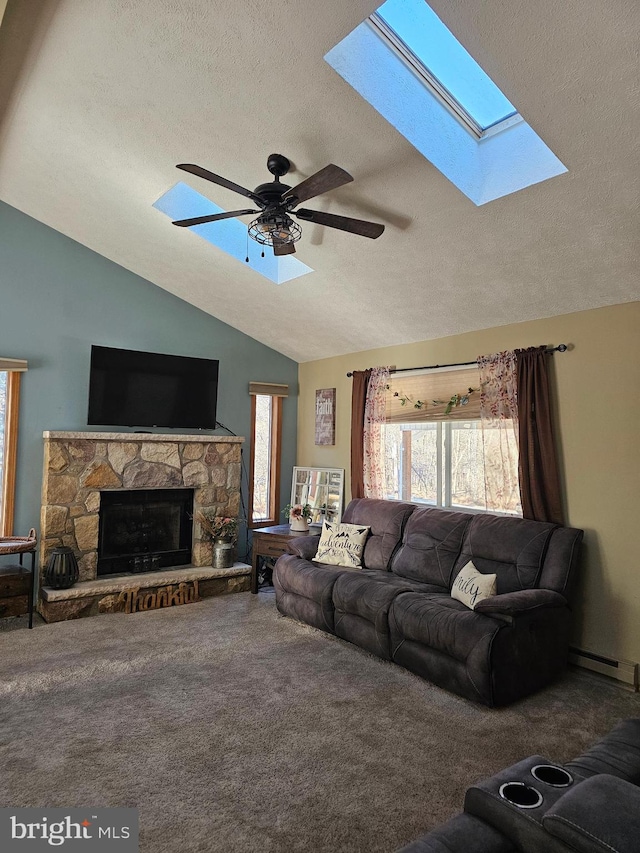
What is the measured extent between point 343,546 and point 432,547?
2.66 feet

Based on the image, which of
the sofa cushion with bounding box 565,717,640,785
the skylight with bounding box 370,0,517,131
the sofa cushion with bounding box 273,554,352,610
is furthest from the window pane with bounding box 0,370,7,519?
the sofa cushion with bounding box 565,717,640,785

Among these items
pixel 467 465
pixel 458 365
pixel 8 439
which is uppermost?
pixel 458 365

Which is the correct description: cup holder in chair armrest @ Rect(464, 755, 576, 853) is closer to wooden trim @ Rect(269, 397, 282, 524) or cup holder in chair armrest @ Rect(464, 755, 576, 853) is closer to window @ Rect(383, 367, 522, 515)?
window @ Rect(383, 367, 522, 515)

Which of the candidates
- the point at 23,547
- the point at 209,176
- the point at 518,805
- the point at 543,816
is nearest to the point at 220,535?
the point at 23,547

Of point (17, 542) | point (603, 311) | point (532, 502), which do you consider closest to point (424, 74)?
point (603, 311)

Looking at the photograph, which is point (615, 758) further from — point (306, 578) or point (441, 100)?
point (441, 100)

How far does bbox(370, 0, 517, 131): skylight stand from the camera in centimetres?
264

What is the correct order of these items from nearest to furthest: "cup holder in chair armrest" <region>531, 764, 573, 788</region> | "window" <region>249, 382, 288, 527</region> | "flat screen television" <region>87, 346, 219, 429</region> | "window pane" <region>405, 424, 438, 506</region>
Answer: "cup holder in chair armrest" <region>531, 764, 573, 788</region> → "window pane" <region>405, 424, 438, 506</region> → "flat screen television" <region>87, 346, 219, 429</region> → "window" <region>249, 382, 288, 527</region>

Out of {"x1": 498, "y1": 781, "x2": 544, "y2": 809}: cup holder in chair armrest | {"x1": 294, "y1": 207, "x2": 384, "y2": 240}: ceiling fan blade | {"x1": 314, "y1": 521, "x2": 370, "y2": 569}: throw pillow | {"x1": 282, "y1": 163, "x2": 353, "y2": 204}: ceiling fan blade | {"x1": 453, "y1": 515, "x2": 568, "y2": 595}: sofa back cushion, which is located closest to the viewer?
{"x1": 498, "y1": 781, "x2": 544, "y2": 809}: cup holder in chair armrest

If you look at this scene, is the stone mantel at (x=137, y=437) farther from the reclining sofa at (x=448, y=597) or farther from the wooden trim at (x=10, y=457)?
the reclining sofa at (x=448, y=597)

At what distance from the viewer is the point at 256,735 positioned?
2.71 meters

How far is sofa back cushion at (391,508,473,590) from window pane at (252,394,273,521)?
2.22m

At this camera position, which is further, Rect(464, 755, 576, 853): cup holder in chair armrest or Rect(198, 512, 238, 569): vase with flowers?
Rect(198, 512, 238, 569): vase with flowers

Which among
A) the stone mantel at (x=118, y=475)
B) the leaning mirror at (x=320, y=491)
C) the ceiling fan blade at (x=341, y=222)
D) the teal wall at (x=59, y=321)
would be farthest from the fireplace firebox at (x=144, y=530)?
the ceiling fan blade at (x=341, y=222)
